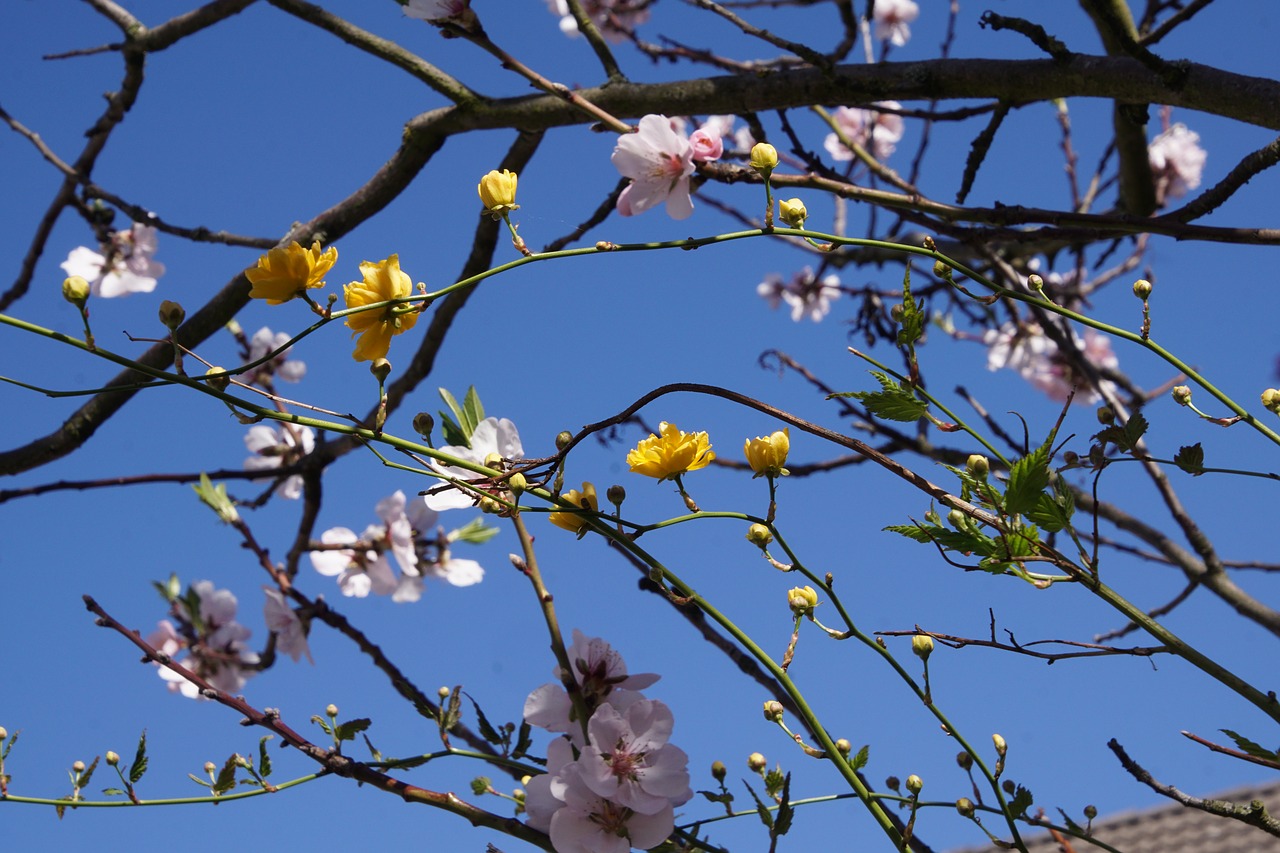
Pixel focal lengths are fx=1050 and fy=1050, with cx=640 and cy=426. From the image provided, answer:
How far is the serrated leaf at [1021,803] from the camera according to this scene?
774 mm

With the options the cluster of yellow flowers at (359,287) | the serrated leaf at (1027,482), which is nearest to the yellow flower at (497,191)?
the cluster of yellow flowers at (359,287)

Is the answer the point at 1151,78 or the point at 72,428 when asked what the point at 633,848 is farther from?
the point at 72,428

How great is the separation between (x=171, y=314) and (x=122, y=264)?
6.62ft

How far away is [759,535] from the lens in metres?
0.75

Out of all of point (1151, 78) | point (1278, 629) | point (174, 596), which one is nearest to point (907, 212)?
point (1151, 78)

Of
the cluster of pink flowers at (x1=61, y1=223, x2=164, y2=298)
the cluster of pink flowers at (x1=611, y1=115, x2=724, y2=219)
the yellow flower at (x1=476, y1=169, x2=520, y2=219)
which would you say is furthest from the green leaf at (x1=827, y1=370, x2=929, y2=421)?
the cluster of pink flowers at (x1=61, y1=223, x2=164, y2=298)

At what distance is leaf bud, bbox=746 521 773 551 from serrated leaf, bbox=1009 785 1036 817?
0.27 meters

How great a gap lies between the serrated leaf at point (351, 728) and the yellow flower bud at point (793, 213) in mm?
528

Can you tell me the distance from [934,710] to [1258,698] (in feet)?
0.66

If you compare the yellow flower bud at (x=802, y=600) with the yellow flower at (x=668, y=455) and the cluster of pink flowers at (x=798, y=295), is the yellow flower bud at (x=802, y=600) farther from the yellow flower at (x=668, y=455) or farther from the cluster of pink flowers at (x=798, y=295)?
the cluster of pink flowers at (x=798, y=295)

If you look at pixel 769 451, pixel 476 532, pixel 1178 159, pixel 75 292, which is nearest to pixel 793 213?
pixel 769 451

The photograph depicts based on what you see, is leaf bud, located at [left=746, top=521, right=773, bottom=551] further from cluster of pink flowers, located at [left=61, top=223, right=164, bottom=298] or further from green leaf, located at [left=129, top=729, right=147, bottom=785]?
cluster of pink flowers, located at [left=61, top=223, right=164, bottom=298]

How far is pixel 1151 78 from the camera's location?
1159 millimetres

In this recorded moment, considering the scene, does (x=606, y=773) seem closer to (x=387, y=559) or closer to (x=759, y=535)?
(x=759, y=535)
